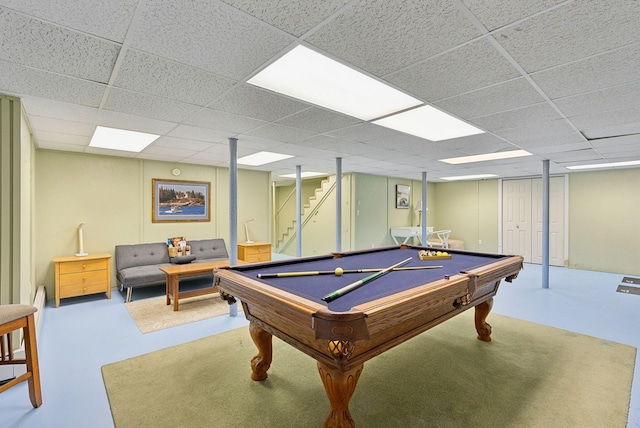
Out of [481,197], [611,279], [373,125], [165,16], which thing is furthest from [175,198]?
[611,279]

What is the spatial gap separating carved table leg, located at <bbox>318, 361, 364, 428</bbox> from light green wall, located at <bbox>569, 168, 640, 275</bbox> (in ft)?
26.2

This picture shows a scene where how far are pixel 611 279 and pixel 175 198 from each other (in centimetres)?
881

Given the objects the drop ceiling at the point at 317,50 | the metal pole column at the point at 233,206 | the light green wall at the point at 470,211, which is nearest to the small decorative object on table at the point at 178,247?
the metal pole column at the point at 233,206

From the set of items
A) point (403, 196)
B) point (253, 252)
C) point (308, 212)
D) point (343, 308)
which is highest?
point (403, 196)

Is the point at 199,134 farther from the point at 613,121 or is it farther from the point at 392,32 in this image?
the point at 613,121

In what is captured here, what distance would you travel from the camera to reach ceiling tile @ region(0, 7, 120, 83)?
5.08 ft

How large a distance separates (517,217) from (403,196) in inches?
120

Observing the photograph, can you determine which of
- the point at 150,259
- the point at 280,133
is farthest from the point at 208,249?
the point at 280,133

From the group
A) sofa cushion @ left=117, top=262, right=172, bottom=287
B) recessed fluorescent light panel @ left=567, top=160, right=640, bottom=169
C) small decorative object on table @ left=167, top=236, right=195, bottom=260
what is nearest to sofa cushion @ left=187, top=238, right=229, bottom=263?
small decorative object on table @ left=167, top=236, right=195, bottom=260

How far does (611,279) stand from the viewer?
19.6ft

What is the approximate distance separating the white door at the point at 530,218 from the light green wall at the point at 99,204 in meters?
7.65

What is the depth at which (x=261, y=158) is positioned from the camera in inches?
217

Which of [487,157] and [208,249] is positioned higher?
[487,157]

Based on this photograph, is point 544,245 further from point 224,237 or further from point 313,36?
point 224,237
